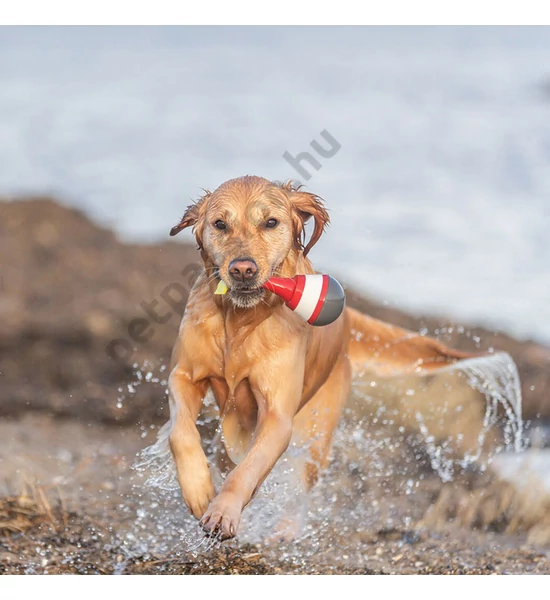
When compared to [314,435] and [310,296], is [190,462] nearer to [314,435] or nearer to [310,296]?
[310,296]

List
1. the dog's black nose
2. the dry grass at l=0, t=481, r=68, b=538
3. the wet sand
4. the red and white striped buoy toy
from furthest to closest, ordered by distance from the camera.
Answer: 1. the dry grass at l=0, t=481, r=68, b=538
2. the wet sand
3. the red and white striped buoy toy
4. the dog's black nose

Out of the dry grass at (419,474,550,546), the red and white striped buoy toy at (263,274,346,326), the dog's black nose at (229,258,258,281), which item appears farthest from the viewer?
the dry grass at (419,474,550,546)

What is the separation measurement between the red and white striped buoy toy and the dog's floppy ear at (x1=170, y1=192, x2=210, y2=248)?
0.39 meters

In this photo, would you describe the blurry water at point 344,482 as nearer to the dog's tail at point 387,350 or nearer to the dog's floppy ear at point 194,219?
the dog's tail at point 387,350

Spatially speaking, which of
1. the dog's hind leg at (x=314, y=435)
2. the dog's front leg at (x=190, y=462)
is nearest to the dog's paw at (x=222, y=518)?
the dog's front leg at (x=190, y=462)

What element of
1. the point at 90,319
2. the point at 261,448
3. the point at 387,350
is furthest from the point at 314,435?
the point at 90,319

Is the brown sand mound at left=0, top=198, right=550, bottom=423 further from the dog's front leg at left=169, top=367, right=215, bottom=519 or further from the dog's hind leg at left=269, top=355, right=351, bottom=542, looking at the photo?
the dog's front leg at left=169, top=367, right=215, bottom=519

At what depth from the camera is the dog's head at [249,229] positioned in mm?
3375

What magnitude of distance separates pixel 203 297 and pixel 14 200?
27.1 feet

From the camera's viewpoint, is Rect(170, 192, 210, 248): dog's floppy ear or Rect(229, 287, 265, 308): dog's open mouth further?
Rect(170, 192, 210, 248): dog's floppy ear

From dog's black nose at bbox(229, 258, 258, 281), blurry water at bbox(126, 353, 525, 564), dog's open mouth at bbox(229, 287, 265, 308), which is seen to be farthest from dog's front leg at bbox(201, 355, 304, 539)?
dog's black nose at bbox(229, 258, 258, 281)

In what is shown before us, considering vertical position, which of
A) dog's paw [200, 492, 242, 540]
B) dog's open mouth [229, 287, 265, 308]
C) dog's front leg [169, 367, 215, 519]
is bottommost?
dog's paw [200, 492, 242, 540]

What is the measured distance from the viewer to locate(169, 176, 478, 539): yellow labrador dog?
324cm

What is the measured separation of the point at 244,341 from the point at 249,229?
1.58ft
